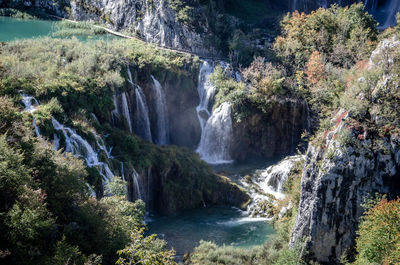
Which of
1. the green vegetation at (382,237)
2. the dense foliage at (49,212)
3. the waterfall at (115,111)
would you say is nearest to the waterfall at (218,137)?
the waterfall at (115,111)

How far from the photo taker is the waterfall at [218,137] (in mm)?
33500

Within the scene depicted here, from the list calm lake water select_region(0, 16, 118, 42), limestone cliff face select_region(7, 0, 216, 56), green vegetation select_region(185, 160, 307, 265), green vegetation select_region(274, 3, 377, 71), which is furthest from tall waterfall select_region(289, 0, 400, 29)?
green vegetation select_region(185, 160, 307, 265)

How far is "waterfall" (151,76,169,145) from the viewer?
33.2 metres

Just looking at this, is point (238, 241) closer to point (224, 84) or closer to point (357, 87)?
point (357, 87)

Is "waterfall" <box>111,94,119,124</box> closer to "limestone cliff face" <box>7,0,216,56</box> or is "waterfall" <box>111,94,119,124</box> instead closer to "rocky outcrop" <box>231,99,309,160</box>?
"rocky outcrop" <box>231,99,309,160</box>

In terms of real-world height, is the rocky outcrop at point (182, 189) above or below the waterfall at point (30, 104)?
below

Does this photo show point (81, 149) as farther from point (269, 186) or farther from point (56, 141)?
point (269, 186)

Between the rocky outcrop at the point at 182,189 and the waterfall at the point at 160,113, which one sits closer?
the rocky outcrop at the point at 182,189

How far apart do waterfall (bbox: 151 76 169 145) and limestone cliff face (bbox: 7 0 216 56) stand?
1096 centimetres

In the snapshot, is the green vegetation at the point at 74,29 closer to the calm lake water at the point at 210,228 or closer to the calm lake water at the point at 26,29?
the calm lake water at the point at 26,29

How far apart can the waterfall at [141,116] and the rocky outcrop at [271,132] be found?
832 centimetres

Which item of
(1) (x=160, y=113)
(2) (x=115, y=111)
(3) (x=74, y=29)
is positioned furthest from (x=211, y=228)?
Answer: (3) (x=74, y=29)

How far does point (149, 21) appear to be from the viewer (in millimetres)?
44656

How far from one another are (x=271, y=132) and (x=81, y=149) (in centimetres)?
1970
